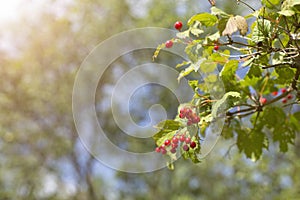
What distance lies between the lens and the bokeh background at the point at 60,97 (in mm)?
12305

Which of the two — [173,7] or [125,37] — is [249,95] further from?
[125,37]

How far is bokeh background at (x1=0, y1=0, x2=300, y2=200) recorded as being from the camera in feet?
40.4

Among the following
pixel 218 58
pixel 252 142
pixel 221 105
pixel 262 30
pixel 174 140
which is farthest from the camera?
pixel 252 142

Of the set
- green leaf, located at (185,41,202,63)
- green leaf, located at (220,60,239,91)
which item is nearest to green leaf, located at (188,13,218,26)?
green leaf, located at (185,41,202,63)

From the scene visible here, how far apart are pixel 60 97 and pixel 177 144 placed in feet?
38.5

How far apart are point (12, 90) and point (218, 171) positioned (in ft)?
29.0

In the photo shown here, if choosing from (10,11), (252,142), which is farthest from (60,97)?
(252,142)

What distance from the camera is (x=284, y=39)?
6.03 feet

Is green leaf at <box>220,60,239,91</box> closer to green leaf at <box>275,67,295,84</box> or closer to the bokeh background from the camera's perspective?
green leaf at <box>275,67,295,84</box>

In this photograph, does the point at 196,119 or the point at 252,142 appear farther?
the point at 252,142

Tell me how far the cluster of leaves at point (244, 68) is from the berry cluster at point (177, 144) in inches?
1.4

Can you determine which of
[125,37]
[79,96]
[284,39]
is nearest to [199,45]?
[284,39]

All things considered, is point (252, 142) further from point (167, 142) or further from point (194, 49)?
point (194, 49)

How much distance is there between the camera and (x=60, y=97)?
13180mm
